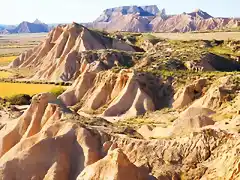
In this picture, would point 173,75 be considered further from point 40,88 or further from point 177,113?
point 40,88

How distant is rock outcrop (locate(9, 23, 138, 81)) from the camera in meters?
80.7

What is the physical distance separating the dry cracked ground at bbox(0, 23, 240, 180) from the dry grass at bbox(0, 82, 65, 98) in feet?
14.3

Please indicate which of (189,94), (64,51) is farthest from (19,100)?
(64,51)

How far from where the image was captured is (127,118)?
4641cm

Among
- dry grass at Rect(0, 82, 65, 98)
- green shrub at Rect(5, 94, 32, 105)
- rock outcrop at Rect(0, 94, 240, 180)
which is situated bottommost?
dry grass at Rect(0, 82, 65, 98)

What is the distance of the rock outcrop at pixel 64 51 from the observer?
265ft

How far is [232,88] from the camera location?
43.7 metres

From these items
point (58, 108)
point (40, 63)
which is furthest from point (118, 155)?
point (40, 63)

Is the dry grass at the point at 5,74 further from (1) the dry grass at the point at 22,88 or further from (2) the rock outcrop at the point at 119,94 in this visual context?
(2) the rock outcrop at the point at 119,94

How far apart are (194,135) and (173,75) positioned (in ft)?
89.2

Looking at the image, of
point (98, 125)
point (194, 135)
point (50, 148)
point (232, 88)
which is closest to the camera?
point (194, 135)

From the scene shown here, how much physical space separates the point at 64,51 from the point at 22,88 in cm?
1411

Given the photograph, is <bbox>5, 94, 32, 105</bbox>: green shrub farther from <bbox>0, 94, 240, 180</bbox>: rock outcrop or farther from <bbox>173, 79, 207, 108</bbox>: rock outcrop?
<bbox>0, 94, 240, 180</bbox>: rock outcrop

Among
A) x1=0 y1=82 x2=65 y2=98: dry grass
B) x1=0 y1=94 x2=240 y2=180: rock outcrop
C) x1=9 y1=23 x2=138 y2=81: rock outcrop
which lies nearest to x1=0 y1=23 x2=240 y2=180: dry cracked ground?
x1=0 y1=94 x2=240 y2=180: rock outcrop
